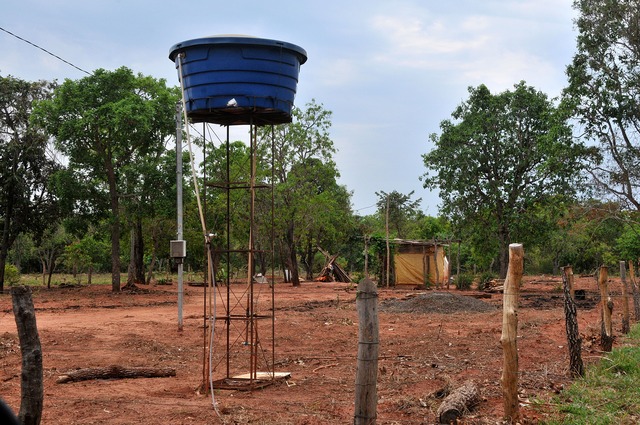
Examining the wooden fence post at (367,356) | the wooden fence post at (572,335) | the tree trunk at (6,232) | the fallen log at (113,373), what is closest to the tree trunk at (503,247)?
the tree trunk at (6,232)

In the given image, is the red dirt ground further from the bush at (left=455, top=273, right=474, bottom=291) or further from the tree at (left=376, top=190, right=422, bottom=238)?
the tree at (left=376, top=190, right=422, bottom=238)

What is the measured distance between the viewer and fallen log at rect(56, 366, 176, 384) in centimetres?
937

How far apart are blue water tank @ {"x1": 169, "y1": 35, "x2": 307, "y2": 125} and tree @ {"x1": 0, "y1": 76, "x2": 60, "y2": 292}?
2450 cm

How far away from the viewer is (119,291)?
29.9m

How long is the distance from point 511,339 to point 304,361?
5.23 meters

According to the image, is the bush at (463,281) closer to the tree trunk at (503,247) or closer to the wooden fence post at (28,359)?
the tree trunk at (503,247)

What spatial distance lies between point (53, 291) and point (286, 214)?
38.6ft

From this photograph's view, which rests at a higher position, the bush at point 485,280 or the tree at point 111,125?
the tree at point 111,125

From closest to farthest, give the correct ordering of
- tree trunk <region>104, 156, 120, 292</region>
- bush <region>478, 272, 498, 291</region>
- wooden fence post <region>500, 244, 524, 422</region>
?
wooden fence post <region>500, 244, 524, 422</region>
tree trunk <region>104, 156, 120, 292</region>
bush <region>478, 272, 498, 291</region>

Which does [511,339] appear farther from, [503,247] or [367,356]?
[503,247]

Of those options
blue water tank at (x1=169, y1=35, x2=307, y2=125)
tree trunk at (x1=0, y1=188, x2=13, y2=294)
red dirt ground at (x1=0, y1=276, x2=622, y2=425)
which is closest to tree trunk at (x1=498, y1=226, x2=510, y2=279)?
red dirt ground at (x1=0, y1=276, x2=622, y2=425)

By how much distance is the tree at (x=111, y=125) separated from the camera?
27078 millimetres

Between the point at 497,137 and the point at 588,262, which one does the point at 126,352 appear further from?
the point at 588,262

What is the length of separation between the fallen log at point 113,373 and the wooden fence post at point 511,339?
4932 mm
